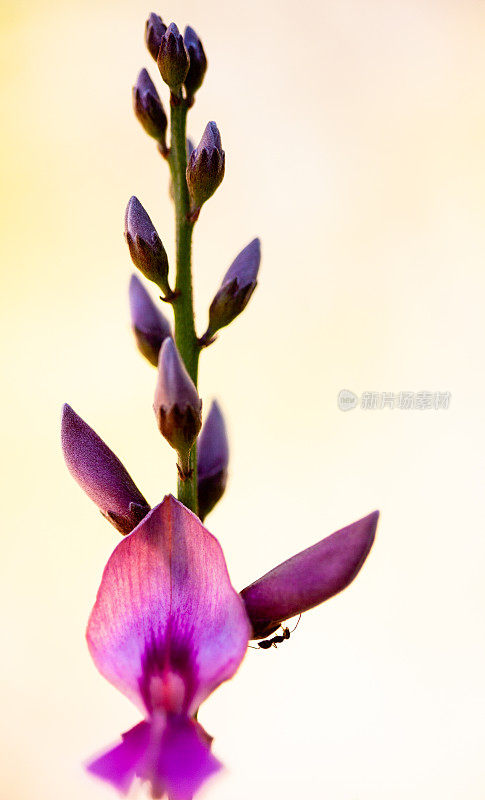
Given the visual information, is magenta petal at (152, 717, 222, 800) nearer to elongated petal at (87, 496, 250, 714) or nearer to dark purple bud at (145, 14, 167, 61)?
elongated petal at (87, 496, 250, 714)

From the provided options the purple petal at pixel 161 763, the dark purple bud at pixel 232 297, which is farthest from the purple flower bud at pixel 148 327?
the purple petal at pixel 161 763

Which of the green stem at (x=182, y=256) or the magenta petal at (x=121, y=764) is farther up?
the green stem at (x=182, y=256)

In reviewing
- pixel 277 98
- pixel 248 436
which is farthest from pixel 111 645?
pixel 277 98

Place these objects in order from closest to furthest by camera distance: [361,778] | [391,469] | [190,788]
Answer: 1. [190,788]
2. [361,778]
3. [391,469]

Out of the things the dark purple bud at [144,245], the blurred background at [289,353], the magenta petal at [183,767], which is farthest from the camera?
the blurred background at [289,353]

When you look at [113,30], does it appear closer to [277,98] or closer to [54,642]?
[277,98]

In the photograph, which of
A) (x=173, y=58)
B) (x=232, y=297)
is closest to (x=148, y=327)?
(x=232, y=297)

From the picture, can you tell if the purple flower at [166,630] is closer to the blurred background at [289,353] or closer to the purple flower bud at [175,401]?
the purple flower bud at [175,401]
